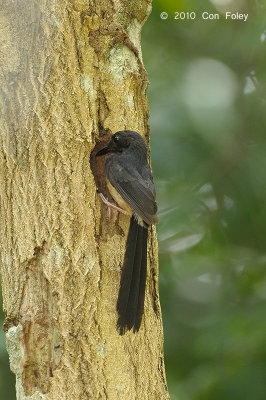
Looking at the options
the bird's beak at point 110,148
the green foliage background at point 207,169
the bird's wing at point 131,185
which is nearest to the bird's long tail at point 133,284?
the bird's wing at point 131,185

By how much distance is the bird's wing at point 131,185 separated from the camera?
3523mm

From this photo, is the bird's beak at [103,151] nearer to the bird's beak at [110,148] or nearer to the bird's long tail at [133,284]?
the bird's beak at [110,148]

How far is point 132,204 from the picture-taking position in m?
3.55

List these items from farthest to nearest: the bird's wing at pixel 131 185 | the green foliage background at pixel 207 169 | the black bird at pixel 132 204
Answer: the green foliage background at pixel 207 169 → the bird's wing at pixel 131 185 → the black bird at pixel 132 204

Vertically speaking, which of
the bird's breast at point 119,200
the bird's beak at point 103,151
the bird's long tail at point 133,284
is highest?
the bird's beak at point 103,151

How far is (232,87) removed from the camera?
552 centimetres

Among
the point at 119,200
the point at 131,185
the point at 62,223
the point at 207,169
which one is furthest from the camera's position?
the point at 207,169

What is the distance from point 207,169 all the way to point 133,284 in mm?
2520

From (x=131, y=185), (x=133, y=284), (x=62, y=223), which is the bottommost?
(x=133, y=284)

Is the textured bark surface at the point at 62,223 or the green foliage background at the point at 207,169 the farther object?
the green foliage background at the point at 207,169

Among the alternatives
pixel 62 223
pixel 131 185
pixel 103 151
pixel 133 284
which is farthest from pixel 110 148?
pixel 133 284

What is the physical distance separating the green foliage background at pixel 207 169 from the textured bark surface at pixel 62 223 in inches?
70.7

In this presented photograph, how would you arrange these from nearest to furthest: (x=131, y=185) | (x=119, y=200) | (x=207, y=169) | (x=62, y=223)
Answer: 1. (x=62, y=223)
2. (x=119, y=200)
3. (x=131, y=185)
4. (x=207, y=169)

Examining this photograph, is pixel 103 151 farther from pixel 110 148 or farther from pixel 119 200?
pixel 119 200
